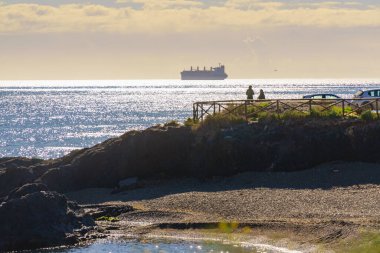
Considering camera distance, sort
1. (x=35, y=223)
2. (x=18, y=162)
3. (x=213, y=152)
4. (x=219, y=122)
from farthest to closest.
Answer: (x=18, y=162)
(x=219, y=122)
(x=213, y=152)
(x=35, y=223)

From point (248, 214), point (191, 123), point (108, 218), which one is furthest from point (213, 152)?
point (248, 214)

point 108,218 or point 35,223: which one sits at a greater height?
point 35,223

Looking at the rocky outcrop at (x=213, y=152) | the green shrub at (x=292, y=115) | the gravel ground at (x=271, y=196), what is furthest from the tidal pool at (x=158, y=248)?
the green shrub at (x=292, y=115)

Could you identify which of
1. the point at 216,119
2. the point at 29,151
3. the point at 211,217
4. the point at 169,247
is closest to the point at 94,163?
the point at 216,119

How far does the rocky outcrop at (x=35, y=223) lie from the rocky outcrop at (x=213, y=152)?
10.4m

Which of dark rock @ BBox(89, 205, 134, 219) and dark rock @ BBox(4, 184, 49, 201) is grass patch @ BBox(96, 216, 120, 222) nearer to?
dark rock @ BBox(89, 205, 134, 219)

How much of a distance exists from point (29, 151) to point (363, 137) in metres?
56.6

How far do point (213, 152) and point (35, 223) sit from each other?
1309 centimetres

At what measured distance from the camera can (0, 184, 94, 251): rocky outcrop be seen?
1326 inches

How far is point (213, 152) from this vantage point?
44.8 m

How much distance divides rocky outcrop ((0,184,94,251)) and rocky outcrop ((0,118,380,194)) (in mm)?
10385

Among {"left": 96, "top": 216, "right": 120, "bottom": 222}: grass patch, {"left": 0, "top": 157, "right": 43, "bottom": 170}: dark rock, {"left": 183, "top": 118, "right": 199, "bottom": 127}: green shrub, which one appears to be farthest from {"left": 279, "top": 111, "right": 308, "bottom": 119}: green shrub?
{"left": 0, "top": 157, "right": 43, "bottom": 170}: dark rock

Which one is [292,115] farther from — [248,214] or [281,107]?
[248,214]

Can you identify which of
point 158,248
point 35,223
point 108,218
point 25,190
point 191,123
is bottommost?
point 158,248
